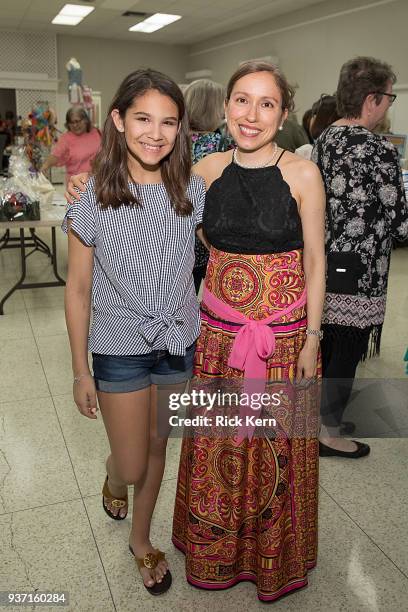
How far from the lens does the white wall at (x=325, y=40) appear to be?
7.48m

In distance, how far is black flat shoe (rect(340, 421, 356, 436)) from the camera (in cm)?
250

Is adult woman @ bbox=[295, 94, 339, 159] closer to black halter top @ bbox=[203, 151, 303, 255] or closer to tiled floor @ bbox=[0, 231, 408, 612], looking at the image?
black halter top @ bbox=[203, 151, 303, 255]

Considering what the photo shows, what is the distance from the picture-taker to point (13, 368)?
3.11 meters

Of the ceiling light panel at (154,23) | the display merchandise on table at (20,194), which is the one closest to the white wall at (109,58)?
the ceiling light panel at (154,23)

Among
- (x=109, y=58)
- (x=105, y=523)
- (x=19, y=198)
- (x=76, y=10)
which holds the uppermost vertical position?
(x=76, y=10)

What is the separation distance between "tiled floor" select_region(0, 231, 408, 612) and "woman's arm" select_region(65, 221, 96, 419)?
0.61 metres

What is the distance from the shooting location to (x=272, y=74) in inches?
50.1

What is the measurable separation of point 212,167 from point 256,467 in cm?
82

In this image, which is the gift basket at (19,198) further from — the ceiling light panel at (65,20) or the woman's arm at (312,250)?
the ceiling light panel at (65,20)

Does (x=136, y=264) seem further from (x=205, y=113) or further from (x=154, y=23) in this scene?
(x=154, y=23)

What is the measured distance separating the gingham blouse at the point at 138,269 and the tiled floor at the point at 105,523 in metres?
0.79

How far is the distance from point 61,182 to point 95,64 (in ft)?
10.4

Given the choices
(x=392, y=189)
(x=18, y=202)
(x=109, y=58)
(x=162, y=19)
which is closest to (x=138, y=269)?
(x=392, y=189)

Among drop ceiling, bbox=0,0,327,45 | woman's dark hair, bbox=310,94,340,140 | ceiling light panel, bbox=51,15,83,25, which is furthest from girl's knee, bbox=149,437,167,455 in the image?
ceiling light panel, bbox=51,15,83,25
